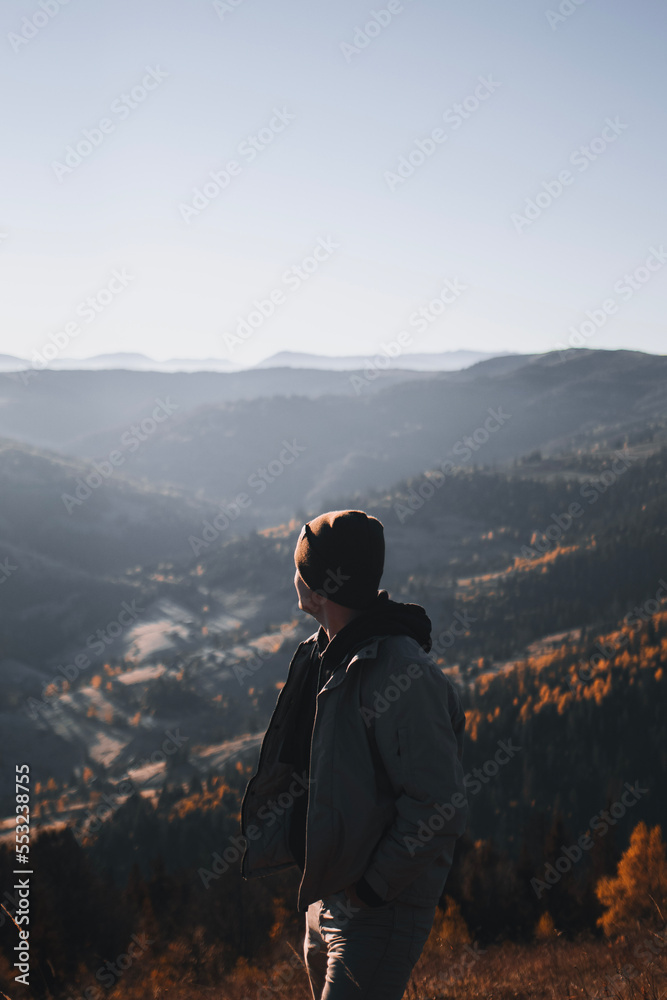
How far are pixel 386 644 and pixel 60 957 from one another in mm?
21345

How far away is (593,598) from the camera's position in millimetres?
181750

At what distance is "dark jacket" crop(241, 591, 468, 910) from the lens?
10.3 ft

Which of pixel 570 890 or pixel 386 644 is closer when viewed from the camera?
pixel 386 644

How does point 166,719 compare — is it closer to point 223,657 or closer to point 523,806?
point 223,657

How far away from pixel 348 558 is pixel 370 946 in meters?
1.84

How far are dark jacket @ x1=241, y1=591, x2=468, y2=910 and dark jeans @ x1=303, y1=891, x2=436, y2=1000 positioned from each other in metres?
0.13

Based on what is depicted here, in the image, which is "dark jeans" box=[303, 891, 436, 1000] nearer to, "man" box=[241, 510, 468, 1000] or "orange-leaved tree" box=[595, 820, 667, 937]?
"man" box=[241, 510, 468, 1000]

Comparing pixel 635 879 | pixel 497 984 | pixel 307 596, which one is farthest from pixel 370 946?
pixel 635 879

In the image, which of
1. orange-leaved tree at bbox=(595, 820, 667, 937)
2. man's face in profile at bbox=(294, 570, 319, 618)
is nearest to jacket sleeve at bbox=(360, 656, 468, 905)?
man's face in profile at bbox=(294, 570, 319, 618)

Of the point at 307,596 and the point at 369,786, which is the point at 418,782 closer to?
the point at 369,786

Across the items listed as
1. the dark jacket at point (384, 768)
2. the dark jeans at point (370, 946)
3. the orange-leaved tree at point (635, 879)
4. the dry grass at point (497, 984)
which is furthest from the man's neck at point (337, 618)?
the orange-leaved tree at point (635, 879)

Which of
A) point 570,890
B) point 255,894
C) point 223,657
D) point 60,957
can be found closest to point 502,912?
point 570,890

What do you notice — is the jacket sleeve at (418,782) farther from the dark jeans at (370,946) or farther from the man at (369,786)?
the dark jeans at (370,946)

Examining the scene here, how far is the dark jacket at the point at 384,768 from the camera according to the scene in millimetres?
3133
